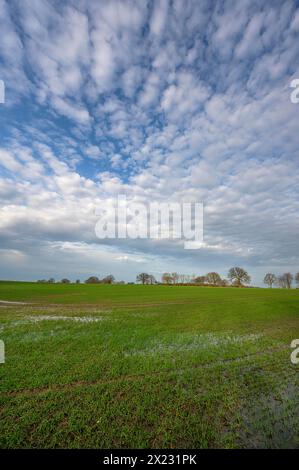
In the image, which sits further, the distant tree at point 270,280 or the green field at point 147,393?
the distant tree at point 270,280

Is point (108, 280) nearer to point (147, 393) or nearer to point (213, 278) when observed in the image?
point (213, 278)

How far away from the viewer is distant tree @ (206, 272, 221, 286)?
163775mm

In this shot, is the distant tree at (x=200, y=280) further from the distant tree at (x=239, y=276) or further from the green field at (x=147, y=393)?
the green field at (x=147, y=393)

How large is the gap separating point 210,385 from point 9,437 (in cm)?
660

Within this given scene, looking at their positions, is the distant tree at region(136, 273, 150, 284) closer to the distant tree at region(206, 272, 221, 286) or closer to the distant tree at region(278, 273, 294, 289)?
the distant tree at region(206, 272, 221, 286)

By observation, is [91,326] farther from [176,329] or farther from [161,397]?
[161,397]

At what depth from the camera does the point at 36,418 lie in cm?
608

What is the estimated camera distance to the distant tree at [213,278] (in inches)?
6448

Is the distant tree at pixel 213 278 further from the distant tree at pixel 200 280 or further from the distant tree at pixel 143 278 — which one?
the distant tree at pixel 143 278

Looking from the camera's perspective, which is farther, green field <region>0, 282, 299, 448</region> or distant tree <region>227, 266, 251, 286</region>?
distant tree <region>227, 266, 251, 286</region>

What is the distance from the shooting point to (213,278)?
166 metres

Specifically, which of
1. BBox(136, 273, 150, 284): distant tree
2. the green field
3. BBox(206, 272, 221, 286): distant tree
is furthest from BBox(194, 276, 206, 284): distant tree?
the green field

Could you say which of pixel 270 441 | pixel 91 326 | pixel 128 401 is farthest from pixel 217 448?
pixel 91 326

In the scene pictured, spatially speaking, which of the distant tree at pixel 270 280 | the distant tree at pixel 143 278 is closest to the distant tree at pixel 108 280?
the distant tree at pixel 143 278
